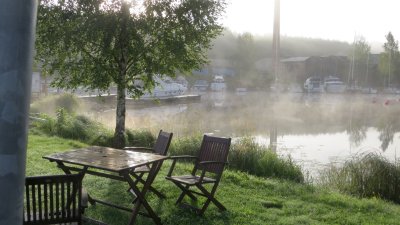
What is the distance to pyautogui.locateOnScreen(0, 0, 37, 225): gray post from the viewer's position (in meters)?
1.43

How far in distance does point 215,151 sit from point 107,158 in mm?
1513

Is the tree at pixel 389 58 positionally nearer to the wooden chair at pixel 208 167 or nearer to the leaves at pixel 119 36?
the leaves at pixel 119 36

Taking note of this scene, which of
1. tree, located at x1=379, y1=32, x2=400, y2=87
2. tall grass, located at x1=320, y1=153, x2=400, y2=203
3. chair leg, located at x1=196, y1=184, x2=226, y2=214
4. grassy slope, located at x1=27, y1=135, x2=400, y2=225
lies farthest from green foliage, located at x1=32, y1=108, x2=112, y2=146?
tree, located at x1=379, y1=32, x2=400, y2=87

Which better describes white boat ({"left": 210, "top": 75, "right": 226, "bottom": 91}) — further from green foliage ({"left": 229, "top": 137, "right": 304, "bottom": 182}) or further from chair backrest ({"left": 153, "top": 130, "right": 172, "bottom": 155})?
chair backrest ({"left": 153, "top": 130, "right": 172, "bottom": 155})

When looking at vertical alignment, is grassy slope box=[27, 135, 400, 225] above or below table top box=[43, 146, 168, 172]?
below

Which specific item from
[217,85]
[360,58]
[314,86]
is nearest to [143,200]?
[217,85]

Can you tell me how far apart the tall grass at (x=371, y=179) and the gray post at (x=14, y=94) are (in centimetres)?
764

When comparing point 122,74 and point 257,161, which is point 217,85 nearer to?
point 122,74

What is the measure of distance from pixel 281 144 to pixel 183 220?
12.1 m

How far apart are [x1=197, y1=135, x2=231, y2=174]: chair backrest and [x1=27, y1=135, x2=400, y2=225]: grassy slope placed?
0.58 m

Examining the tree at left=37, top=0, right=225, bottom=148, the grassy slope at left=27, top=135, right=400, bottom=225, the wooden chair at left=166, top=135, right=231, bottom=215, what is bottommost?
the grassy slope at left=27, top=135, right=400, bottom=225

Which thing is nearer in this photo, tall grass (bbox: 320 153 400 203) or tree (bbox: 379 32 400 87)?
tall grass (bbox: 320 153 400 203)

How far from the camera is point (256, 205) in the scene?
20.6 feet

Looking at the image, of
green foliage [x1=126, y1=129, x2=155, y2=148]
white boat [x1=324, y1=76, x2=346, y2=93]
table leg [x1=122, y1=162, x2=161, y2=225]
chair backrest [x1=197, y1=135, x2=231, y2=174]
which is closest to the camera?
table leg [x1=122, y1=162, x2=161, y2=225]
